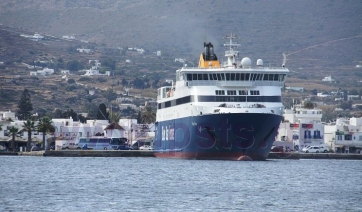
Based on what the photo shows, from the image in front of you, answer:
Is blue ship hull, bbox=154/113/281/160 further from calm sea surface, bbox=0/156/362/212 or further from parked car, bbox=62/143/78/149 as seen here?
parked car, bbox=62/143/78/149

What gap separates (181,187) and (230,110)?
2586cm

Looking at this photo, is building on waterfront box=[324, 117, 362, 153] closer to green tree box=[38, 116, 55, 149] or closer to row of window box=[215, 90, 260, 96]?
green tree box=[38, 116, 55, 149]

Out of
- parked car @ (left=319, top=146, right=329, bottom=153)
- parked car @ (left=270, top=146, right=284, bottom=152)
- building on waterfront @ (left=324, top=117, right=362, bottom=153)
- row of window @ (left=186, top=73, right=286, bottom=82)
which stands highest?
row of window @ (left=186, top=73, right=286, bottom=82)

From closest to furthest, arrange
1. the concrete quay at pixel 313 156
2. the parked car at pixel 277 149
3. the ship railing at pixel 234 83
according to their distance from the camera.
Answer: the ship railing at pixel 234 83
the concrete quay at pixel 313 156
the parked car at pixel 277 149

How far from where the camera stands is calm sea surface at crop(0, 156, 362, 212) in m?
56.0

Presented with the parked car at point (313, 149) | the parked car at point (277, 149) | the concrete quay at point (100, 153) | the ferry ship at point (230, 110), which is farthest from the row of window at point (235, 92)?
the parked car at point (313, 149)

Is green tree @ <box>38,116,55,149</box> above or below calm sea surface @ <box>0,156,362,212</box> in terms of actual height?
above

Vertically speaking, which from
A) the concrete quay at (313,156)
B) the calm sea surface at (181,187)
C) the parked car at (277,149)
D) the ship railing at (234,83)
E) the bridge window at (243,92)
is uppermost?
the ship railing at (234,83)

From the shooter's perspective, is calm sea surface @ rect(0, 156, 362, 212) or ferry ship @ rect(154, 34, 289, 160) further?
ferry ship @ rect(154, 34, 289, 160)

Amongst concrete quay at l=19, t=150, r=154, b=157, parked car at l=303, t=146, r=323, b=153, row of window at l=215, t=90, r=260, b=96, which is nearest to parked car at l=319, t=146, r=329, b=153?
parked car at l=303, t=146, r=323, b=153

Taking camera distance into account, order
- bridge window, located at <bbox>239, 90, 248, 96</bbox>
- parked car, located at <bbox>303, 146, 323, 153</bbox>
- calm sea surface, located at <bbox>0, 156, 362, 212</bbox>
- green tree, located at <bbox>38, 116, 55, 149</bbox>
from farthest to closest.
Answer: green tree, located at <bbox>38, 116, 55, 149</bbox>, parked car, located at <bbox>303, 146, 323, 153</bbox>, bridge window, located at <bbox>239, 90, 248, 96</bbox>, calm sea surface, located at <bbox>0, 156, 362, 212</bbox>

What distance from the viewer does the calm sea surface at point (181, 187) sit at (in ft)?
184

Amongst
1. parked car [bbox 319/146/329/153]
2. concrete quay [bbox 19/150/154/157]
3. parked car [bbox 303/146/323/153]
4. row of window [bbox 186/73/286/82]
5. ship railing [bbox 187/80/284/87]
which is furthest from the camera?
parked car [bbox 319/146/329/153]

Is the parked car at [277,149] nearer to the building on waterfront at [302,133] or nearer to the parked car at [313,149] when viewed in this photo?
the parked car at [313,149]
